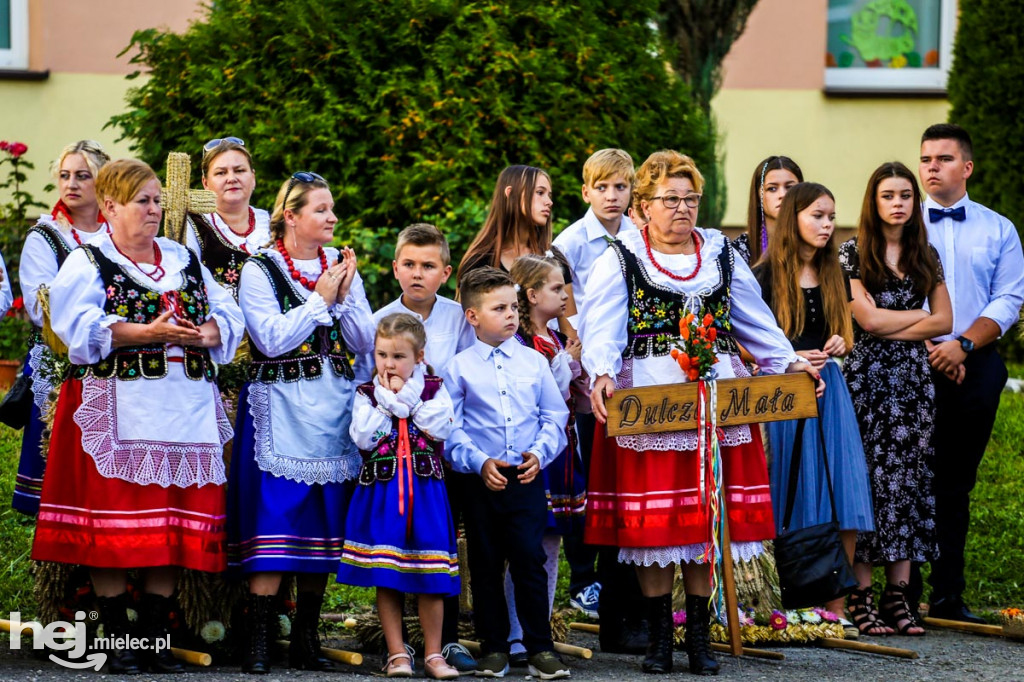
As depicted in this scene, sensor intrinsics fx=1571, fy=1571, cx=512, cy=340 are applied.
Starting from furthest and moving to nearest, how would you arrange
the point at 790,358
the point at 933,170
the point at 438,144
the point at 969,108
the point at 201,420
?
1. the point at 969,108
2. the point at 438,144
3. the point at 933,170
4. the point at 790,358
5. the point at 201,420

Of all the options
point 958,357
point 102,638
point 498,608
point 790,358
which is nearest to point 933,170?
point 958,357

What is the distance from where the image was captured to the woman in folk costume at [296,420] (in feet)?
Answer: 18.7

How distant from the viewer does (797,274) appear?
267 inches

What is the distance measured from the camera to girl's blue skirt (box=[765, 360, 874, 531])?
22.0 ft

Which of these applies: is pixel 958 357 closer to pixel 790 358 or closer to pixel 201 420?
pixel 790 358

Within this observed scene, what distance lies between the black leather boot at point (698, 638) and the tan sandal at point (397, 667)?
3.49 feet

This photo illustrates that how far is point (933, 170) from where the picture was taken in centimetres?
774

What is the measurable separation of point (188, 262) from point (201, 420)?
599 millimetres

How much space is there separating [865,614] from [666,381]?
1744 millimetres

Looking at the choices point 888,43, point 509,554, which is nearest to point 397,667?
point 509,554

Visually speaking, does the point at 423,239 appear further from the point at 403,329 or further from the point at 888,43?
the point at 888,43

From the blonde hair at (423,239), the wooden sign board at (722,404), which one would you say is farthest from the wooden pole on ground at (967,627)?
the blonde hair at (423,239)

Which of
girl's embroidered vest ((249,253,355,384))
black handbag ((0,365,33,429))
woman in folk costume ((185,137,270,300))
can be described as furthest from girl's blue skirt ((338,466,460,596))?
black handbag ((0,365,33,429))

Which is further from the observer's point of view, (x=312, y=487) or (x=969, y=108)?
(x=969, y=108)
